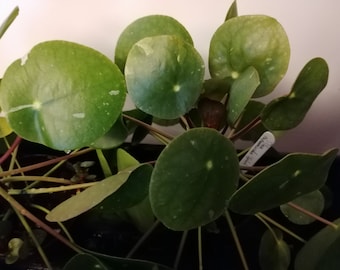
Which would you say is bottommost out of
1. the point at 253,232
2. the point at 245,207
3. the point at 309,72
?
the point at 253,232

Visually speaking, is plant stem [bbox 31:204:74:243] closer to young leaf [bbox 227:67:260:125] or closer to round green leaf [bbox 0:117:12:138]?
round green leaf [bbox 0:117:12:138]

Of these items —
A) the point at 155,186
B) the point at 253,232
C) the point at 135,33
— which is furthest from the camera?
the point at 253,232

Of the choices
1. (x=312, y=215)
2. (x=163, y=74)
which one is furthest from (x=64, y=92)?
(x=312, y=215)

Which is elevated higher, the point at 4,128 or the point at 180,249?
the point at 4,128

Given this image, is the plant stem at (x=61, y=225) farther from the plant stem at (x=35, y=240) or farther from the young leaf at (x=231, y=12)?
the young leaf at (x=231, y=12)

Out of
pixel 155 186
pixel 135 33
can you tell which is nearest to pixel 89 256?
pixel 155 186

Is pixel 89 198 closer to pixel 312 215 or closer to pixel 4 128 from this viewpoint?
pixel 4 128

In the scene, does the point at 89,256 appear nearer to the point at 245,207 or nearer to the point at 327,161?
the point at 245,207
